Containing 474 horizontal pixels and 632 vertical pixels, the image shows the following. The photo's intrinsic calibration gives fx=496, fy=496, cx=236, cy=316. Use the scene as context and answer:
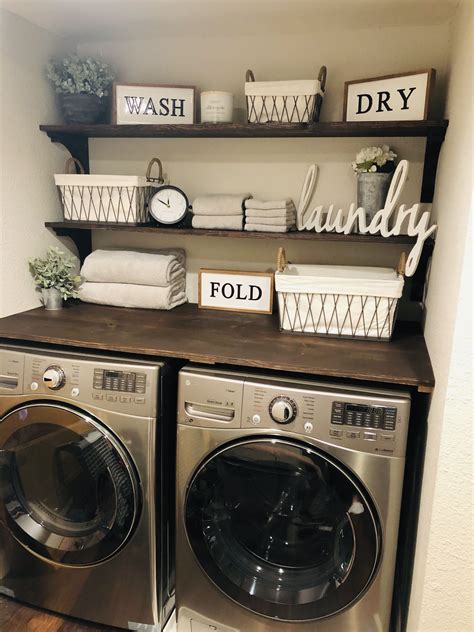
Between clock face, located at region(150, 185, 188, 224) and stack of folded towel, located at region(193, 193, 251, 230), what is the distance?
7 cm

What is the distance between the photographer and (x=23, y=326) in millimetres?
1752

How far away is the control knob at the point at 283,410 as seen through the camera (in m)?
1.40

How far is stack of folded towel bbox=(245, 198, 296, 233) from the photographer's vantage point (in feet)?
5.93

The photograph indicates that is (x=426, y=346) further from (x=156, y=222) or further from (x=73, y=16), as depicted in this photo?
(x=73, y=16)

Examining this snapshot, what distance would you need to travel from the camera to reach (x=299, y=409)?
55.2 inches

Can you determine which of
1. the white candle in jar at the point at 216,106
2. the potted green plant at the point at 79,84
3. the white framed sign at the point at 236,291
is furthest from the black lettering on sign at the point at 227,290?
the potted green plant at the point at 79,84

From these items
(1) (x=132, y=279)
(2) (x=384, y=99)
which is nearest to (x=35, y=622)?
(1) (x=132, y=279)

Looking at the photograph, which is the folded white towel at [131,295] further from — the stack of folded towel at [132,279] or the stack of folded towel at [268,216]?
the stack of folded towel at [268,216]

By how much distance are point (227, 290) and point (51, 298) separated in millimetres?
703

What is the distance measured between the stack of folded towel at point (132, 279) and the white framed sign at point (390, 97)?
2.89ft

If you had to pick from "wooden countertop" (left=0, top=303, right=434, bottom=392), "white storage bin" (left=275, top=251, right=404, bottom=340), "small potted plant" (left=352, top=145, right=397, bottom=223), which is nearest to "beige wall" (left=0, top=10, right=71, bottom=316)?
"wooden countertop" (left=0, top=303, right=434, bottom=392)

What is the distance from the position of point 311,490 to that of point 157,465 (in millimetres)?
480

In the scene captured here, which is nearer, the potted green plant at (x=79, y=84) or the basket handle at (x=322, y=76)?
the basket handle at (x=322, y=76)

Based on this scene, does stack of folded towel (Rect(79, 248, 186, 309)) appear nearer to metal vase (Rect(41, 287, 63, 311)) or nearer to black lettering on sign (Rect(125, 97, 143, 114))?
metal vase (Rect(41, 287, 63, 311))
